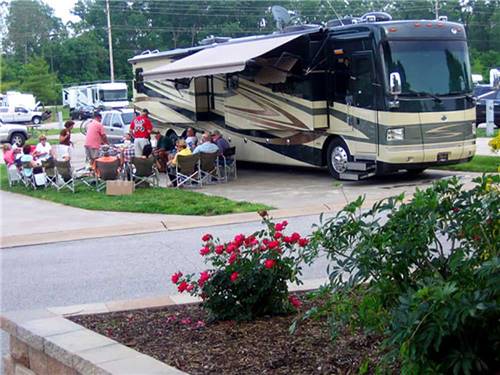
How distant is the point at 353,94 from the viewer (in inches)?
680

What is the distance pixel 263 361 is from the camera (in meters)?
4.83

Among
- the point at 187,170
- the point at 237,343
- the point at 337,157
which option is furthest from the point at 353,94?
the point at 237,343

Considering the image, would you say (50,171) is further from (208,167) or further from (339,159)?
(339,159)

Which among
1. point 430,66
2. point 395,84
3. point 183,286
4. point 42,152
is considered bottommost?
point 42,152

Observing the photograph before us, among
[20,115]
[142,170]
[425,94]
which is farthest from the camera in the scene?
[20,115]

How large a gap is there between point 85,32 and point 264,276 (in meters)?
89.3

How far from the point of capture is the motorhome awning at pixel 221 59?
1789 cm

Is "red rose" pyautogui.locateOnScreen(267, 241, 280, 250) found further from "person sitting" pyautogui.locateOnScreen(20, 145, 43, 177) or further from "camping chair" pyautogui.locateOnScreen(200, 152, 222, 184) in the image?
"person sitting" pyautogui.locateOnScreen(20, 145, 43, 177)

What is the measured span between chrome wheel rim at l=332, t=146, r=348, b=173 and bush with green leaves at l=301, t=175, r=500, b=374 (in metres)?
12.9

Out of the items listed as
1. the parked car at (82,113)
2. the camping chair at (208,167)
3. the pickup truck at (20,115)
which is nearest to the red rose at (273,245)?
the camping chair at (208,167)

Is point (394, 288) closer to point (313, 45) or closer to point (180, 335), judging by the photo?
point (180, 335)

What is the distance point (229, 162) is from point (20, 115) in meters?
41.8

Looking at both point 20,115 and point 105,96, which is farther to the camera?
point 105,96

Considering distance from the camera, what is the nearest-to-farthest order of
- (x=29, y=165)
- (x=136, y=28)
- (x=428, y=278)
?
(x=428, y=278), (x=29, y=165), (x=136, y=28)
